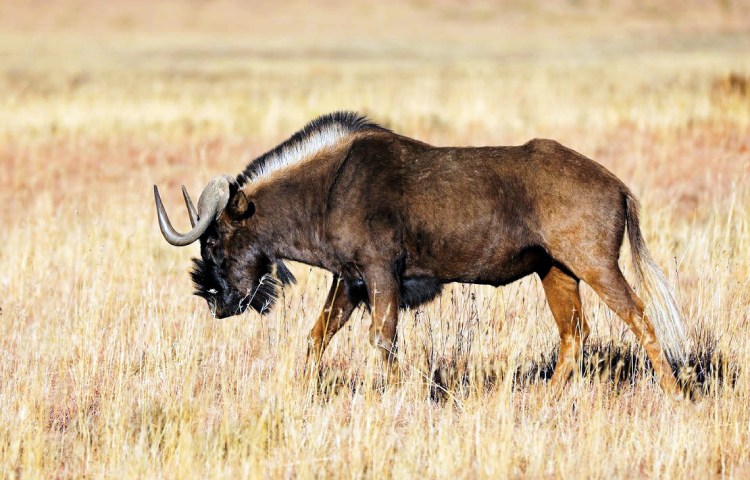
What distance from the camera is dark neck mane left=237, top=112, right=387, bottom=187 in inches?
284

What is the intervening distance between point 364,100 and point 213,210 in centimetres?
1969

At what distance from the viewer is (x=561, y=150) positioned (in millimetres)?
6910

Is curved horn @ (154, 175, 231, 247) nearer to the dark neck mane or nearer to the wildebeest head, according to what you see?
the wildebeest head

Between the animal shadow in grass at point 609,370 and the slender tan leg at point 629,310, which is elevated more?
the slender tan leg at point 629,310

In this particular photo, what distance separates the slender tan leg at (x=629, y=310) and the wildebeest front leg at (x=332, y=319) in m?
1.68

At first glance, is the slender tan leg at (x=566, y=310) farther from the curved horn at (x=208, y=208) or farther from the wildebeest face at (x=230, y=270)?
the curved horn at (x=208, y=208)

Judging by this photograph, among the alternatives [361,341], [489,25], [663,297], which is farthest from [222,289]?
[489,25]

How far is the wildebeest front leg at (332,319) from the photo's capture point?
7.21m

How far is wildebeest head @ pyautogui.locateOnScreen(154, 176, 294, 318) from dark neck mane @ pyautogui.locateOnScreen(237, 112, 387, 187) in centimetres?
22

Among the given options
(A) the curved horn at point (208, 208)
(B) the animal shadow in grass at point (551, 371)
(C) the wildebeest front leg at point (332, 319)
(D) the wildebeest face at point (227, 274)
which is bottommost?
(B) the animal shadow in grass at point (551, 371)

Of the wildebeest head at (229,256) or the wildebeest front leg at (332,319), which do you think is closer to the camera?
the wildebeest head at (229,256)

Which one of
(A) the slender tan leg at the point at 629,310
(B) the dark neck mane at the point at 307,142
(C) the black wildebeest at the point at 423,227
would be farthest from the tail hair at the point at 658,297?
(B) the dark neck mane at the point at 307,142

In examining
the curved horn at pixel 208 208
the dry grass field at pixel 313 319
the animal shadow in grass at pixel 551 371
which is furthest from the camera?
the curved horn at pixel 208 208

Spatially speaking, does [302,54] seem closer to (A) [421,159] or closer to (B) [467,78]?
(B) [467,78]
